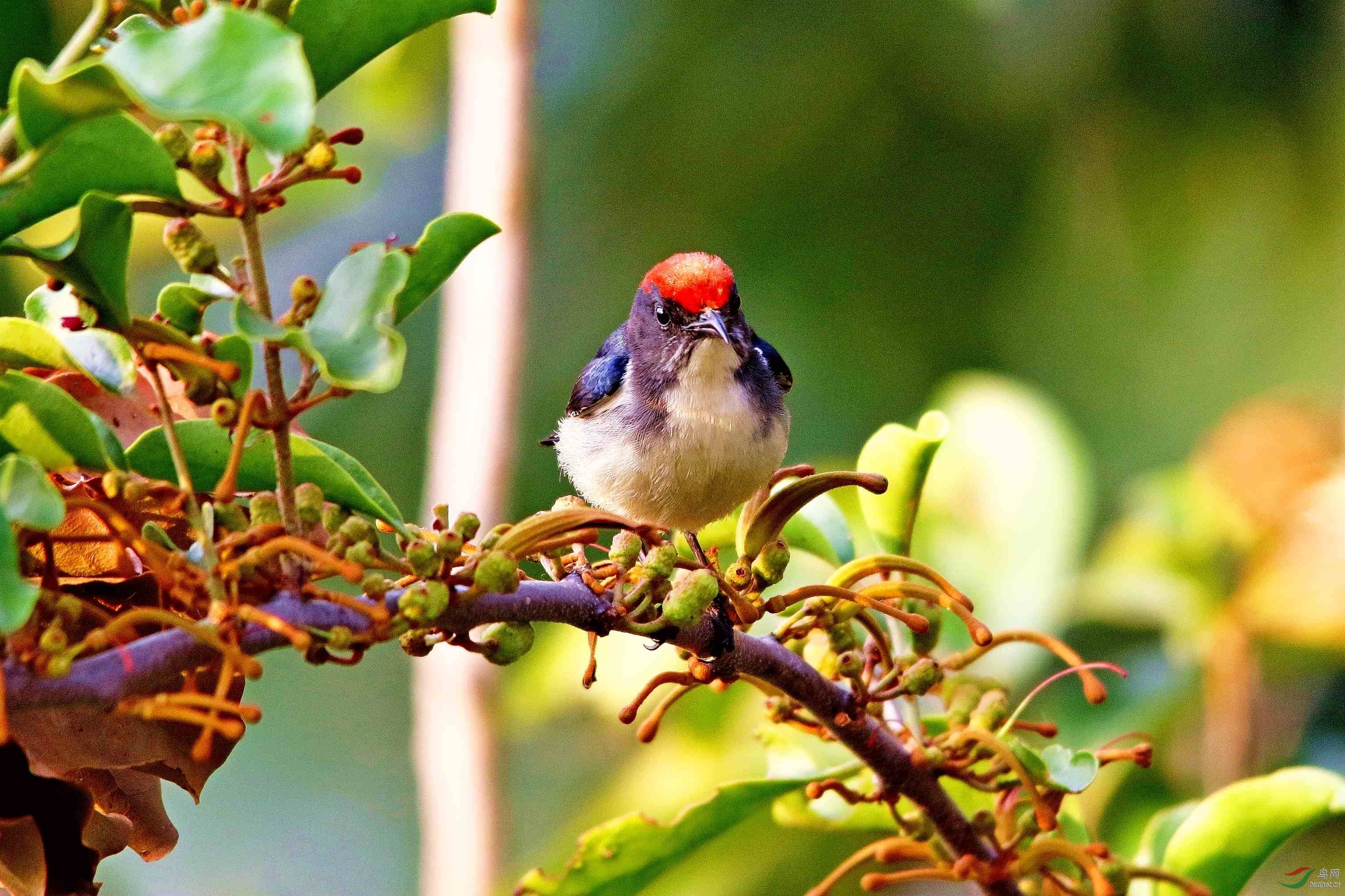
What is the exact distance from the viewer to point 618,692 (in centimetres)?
363

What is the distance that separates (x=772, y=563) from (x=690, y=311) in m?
1.31

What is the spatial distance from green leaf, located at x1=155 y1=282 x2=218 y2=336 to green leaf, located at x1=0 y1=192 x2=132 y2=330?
58 mm

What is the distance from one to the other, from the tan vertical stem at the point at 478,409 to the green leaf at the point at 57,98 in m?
2.72

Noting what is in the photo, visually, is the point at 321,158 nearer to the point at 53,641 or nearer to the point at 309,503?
the point at 309,503

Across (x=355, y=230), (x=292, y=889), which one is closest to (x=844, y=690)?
(x=355, y=230)

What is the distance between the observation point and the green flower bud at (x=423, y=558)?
3.56ft

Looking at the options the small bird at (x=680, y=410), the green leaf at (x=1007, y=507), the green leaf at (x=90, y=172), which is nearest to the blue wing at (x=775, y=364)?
the small bird at (x=680, y=410)

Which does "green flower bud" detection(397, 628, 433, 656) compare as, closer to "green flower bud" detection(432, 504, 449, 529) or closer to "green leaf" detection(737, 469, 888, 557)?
"green flower bud" detection(432, 504, 449, 529)

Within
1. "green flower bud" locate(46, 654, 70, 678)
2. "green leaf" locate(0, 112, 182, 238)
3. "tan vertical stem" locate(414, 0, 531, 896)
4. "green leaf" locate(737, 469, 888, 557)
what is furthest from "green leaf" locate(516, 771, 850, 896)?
"tan vertical stem" locate(414, 0, 531, 896)

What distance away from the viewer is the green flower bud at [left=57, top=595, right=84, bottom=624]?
101 centimetres

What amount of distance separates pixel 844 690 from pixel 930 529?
1331mm

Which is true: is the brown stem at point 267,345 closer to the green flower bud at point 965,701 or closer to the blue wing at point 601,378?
the green flower bud at point 965,701

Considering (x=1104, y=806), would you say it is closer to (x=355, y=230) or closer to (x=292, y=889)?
(x=355, y=230)

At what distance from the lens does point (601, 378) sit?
2.82 meters
